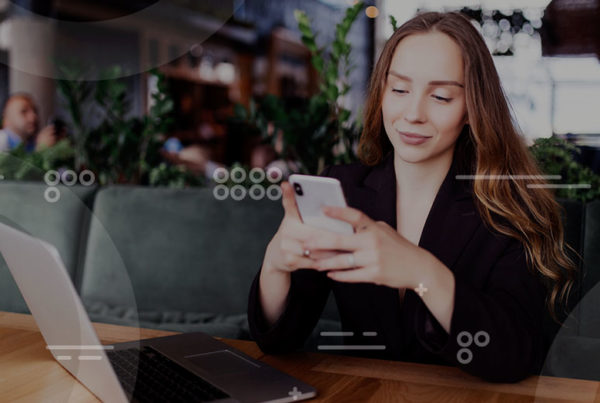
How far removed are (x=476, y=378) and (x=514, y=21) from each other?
3.05m

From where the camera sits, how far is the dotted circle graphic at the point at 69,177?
234 centimetres

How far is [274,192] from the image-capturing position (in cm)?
198

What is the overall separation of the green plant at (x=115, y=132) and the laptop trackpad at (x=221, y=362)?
1.43 meters

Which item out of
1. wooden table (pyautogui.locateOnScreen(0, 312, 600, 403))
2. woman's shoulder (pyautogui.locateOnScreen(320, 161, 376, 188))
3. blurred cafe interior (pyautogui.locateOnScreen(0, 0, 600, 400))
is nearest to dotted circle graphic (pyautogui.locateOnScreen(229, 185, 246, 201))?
blurred cafe interior (pyautogui.locateOnScreen(0, 0, 600, 400))

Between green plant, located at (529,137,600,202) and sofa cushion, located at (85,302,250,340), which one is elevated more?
green plant, located at (529,137,600,202)

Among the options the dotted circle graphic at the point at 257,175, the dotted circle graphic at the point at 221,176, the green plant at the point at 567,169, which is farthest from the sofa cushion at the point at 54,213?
the green plant at the point at 567,169

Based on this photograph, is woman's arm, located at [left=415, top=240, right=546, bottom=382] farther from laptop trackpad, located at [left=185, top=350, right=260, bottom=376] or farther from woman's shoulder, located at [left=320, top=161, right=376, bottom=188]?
woman's shoulder, located at [left=320, top=161, right=376, bottom=188]

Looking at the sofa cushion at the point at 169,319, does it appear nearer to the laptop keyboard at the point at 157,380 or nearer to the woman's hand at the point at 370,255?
the laptop keyboard at the point at 157,380

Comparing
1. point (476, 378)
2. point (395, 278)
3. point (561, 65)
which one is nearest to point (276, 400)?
point (395, 278)

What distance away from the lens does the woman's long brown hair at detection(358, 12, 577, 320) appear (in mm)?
1108

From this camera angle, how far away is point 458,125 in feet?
3.65

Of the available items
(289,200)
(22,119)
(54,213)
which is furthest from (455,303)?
(22,119)

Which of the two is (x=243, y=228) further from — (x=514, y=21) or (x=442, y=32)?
(x=514, y=21)

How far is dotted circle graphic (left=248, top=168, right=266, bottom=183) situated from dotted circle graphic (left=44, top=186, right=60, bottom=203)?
65 centimetres
